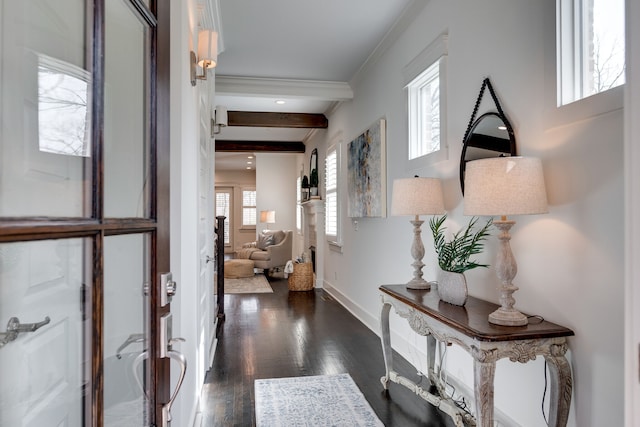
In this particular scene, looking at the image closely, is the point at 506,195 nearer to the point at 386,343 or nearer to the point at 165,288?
the point at 165,288

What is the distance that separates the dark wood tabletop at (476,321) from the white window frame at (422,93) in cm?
102

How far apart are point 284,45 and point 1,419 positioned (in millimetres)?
3953

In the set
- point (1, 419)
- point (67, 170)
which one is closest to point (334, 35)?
point (67, 170)

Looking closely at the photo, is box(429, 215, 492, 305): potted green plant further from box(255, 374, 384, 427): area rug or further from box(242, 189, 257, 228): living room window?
box(242, 189, 257, 228): living room window

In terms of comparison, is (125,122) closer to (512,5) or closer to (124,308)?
(124,308)

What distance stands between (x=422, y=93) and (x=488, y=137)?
1196 mm

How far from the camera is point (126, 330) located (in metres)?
0.84

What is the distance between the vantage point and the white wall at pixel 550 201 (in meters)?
1.52

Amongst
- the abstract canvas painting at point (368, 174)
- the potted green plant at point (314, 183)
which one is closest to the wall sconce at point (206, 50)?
the abstract canvas painting at point (368, 174)

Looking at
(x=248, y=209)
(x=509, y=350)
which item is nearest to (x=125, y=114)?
(x=509, y=350)

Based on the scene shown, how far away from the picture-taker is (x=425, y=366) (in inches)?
119

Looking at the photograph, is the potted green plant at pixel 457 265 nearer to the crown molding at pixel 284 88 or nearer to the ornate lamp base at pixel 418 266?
the ornate lamp base at pixel 418 266

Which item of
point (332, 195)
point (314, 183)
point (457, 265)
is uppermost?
point (314, 183)

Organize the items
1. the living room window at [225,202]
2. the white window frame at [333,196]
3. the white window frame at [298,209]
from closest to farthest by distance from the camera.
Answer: the white window frame at [333,196] < the white window frame at [298,209] < the living room window at [225,202]
